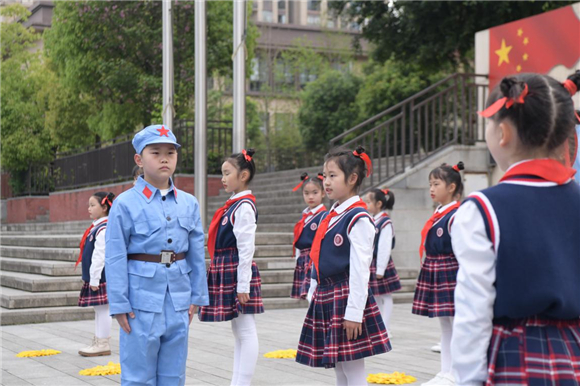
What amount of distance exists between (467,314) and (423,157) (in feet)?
40.8

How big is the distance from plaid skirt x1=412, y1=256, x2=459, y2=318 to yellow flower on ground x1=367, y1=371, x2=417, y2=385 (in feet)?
2.00

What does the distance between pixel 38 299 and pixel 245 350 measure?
222 inches

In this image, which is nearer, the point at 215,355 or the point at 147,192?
the point at 147,192

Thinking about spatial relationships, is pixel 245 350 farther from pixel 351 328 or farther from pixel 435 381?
pixel 435 381

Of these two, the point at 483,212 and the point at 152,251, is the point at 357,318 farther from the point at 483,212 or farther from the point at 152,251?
the point at 483,212

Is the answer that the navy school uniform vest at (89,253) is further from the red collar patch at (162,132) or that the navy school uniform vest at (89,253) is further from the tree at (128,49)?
the tree at (128,49)

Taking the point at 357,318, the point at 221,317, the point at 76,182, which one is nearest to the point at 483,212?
the point at 357,318

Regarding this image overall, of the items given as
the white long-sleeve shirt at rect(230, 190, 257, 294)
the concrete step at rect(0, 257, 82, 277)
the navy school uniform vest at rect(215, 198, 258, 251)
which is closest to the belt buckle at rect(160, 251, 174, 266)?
the white long-sleeve shirt at rect(230, 190, 257, 294)

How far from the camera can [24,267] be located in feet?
42.0

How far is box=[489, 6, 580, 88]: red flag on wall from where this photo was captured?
13.2 metres

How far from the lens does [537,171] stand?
98.5 inches

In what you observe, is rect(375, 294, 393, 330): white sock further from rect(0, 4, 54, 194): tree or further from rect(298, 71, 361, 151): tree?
rect(0, 4, 54, 194): tree

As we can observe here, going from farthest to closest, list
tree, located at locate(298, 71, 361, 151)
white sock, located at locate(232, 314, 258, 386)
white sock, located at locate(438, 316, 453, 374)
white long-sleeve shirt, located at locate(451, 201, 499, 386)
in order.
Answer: tree, located at locate(298, 71, 361, 151) < white sock, located at locate(438, 316, 453, 374) < white sock, located at locate(232, 314, 258, 386) < white long-sleeve shirt, located at locate(451, 201, 499, 386)

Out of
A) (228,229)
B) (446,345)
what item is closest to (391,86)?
(446,345)
